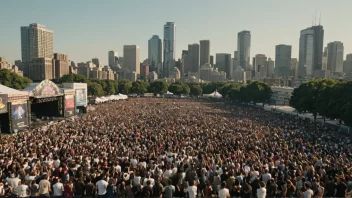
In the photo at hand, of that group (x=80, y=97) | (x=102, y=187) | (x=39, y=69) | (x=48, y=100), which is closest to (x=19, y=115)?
(x=48, y=100)

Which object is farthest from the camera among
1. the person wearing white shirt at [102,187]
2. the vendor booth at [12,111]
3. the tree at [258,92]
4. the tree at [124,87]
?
the tree at [124,87]

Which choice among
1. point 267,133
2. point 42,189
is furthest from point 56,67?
point 42,189

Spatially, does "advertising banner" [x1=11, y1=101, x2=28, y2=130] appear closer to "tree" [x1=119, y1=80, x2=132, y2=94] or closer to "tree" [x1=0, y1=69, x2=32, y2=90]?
"tree" [x1=0, y1=69, x2=32, y2=90]

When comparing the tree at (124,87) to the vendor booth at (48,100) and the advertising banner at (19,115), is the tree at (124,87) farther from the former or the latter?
the advertising banner at (19,115)

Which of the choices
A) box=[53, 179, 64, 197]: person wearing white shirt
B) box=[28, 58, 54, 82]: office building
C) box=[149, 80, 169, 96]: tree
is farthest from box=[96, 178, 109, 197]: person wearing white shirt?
box=[28, 58, 54, 82]: office building

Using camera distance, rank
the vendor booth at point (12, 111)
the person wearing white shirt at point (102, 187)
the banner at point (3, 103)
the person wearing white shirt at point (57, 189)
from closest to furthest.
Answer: the person wearing white shirt at point (57, 189), the person wearing white shirt at point (102, 187), the banner at point (3, 103), the vendor booth at point (12, 111)

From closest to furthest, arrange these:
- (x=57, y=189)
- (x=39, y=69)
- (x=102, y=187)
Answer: (x=57, y=189)
(x=102, y=187)
(x=39, y=69)

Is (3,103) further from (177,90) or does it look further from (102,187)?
(177,90)

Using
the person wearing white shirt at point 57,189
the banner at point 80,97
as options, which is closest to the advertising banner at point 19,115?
the banner at point 80,97
